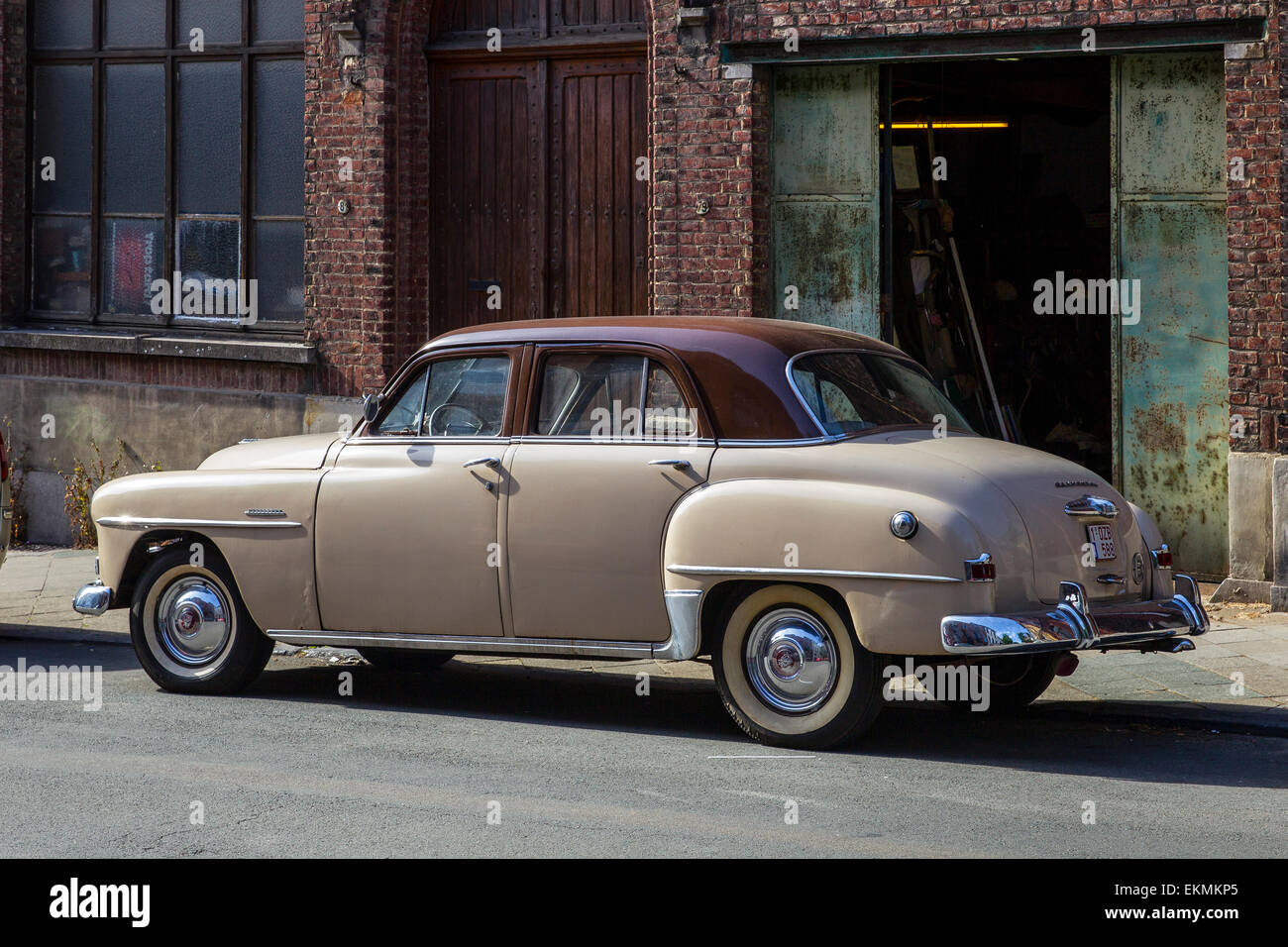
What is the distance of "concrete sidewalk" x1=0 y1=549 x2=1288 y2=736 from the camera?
25.1ft

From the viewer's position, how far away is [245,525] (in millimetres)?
7852

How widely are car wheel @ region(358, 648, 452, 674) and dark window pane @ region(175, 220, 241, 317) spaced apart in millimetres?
6412

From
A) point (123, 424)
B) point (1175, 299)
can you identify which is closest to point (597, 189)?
point (1175, 299)

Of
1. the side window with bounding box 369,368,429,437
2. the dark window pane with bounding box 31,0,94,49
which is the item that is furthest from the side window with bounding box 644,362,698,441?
the dark window pane with bounding box 31,0,94,49

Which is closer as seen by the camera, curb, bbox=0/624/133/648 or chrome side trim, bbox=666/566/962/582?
chrome side trim, bbox=666/566/962/582

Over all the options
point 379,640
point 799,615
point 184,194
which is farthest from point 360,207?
point 799,615

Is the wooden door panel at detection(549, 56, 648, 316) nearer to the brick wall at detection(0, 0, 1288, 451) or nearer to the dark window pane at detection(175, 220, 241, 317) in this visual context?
the brick wall at detection(0, 0, 1288, 451)

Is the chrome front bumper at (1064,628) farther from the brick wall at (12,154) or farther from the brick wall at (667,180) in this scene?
the brick wall at (12,154)

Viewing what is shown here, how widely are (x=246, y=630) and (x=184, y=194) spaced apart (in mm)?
7580

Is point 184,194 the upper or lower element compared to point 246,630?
upper

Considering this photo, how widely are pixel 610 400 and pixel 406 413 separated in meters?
1.08

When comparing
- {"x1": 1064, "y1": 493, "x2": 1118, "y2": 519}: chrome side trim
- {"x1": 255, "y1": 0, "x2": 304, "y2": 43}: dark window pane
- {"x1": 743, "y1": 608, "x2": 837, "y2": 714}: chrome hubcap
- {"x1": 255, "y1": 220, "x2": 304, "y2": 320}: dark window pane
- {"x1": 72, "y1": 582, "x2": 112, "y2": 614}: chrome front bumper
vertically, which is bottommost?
{"x1": 743, "y1": 608, "x2": 837, "y2": 714}: chrome hubcap
